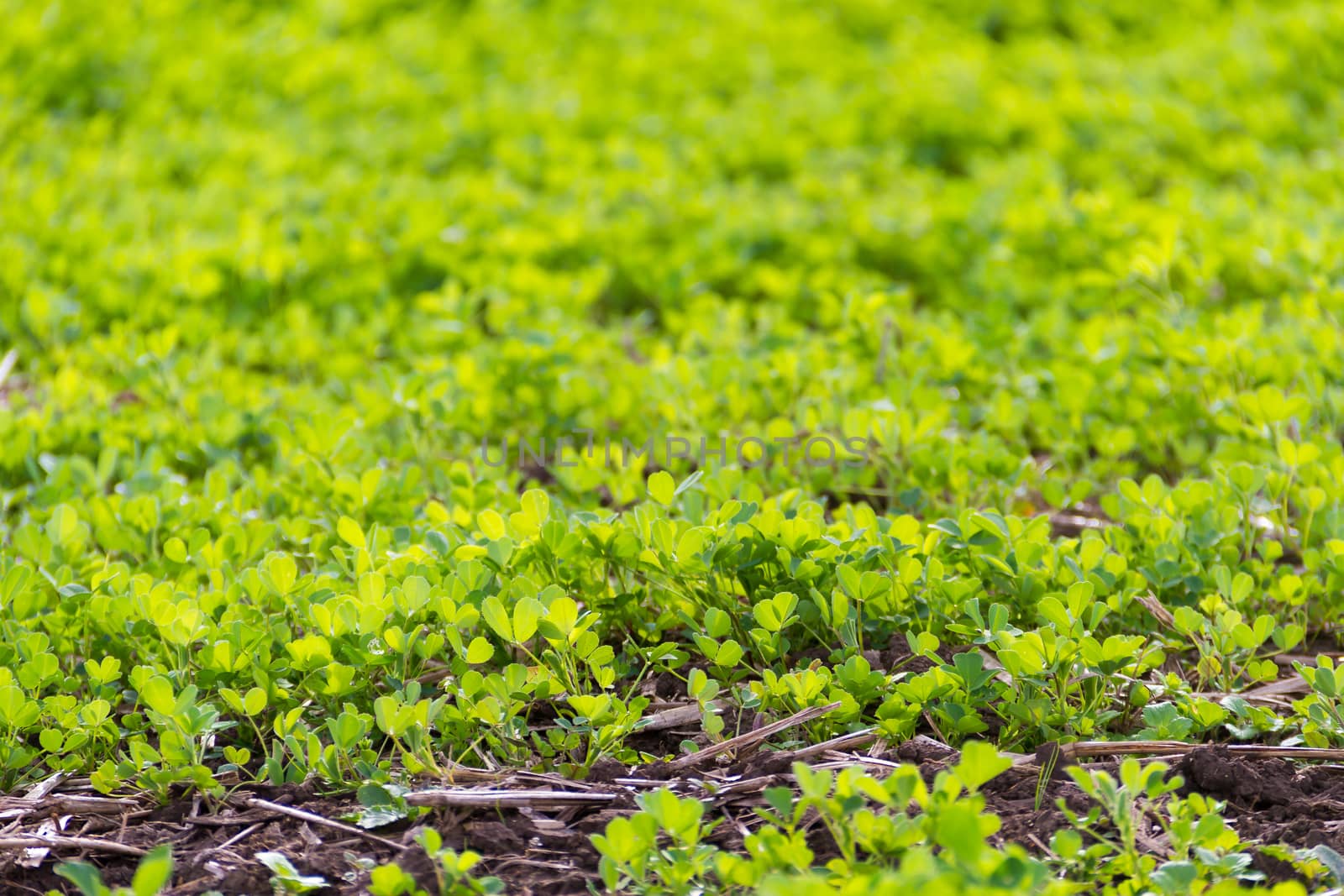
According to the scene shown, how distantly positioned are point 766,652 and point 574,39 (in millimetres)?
5222

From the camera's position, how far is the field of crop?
1985 millimetres

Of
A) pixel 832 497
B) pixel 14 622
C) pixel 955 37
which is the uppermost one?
pixel 955 37

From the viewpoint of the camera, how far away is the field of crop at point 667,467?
1985 millimetres

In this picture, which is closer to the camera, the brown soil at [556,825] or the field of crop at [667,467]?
the brown soil at [556,825]

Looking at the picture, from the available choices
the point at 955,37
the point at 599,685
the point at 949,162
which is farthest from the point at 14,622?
the point at 955,37

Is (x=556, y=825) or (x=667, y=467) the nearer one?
(x=556, y=825)

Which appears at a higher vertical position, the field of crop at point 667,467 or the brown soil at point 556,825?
the field of crop at point 667,467

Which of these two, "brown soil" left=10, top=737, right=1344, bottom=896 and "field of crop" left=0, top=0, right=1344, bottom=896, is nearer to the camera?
"brown soil" left=10, top=737, right=1344, bottom=896

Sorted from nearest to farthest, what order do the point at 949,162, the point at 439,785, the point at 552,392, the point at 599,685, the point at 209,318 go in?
1. the point at 439,785
2. the point at 599,685
3. the point at 552,392
4. the point at 209,318
5. the point at 949,162

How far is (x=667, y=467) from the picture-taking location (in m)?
3.26

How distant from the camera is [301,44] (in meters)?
6.54

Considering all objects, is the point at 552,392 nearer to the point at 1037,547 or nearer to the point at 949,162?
the point at 1037,547

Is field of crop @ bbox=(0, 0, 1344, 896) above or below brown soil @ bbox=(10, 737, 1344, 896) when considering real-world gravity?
above

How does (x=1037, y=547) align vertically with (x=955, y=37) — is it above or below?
below
